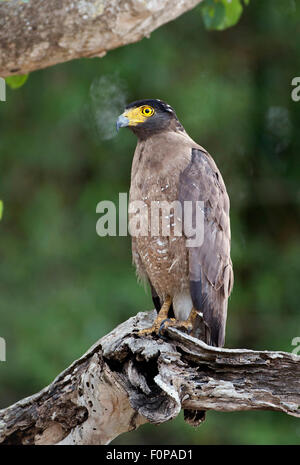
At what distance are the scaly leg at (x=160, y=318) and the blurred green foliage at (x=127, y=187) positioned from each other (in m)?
3.49

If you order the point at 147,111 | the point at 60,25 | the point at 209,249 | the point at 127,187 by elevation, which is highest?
the point at 60,25

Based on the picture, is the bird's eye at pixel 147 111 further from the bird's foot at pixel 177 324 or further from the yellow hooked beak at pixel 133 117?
the bird's foot at pixel 177 324

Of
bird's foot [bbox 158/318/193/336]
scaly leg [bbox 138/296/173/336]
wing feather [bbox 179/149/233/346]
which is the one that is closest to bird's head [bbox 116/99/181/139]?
wing feather [bbox 179/149/233/346]

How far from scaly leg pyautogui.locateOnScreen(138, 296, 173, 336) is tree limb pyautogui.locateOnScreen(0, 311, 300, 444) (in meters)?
0.06

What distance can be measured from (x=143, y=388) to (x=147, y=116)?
180cm

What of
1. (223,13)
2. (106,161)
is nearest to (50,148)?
(106,161)

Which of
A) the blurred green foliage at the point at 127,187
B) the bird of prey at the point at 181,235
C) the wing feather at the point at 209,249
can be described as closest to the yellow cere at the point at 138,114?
the bird of prey at the point at 181,235

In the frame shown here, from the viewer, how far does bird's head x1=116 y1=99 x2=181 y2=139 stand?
476 centimetres

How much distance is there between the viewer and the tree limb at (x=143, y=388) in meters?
3.60

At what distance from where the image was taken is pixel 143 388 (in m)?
3.72

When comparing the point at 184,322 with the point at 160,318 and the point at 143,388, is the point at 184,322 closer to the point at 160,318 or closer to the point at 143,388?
the point at 160,318

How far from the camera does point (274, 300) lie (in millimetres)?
9281

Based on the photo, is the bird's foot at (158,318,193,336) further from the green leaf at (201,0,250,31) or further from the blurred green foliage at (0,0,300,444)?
the blurred green foliage at (0,0,300,444)

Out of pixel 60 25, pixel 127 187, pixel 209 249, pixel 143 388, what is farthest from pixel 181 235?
pixel 127 187
